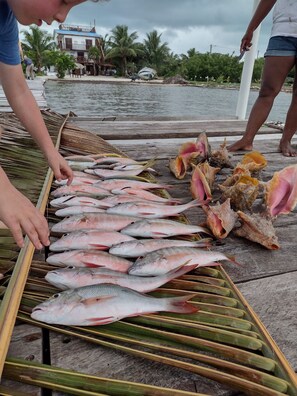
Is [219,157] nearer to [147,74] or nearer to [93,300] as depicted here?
[93,300]

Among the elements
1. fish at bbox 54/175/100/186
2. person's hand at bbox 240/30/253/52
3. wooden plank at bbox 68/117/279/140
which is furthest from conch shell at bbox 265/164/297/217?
person's hand at bbox 240/30/253/52

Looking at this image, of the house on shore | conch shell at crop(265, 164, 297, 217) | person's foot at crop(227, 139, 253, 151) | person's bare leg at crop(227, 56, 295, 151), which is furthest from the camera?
the house on shore

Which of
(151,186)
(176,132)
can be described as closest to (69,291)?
(151,186)

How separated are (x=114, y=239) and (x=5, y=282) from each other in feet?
1.60

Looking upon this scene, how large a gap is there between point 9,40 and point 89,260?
131 cm

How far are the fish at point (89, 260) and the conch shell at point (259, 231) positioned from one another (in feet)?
2.27

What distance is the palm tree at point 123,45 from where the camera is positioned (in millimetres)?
58688

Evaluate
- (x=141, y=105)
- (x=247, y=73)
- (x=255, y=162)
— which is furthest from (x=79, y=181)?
(x=141, y=105)

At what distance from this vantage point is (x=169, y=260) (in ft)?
4.24

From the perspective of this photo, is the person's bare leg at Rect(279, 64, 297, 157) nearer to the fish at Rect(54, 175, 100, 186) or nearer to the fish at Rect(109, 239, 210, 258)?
the fish at Rect(54, 175, 100, 186)

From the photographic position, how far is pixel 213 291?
1207 mm

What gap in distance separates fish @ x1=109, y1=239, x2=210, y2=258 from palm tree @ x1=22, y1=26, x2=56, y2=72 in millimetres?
51513

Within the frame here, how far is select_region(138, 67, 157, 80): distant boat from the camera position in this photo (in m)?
58.1

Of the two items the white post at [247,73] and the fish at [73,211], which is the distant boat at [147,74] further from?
the fish at [73,211]
